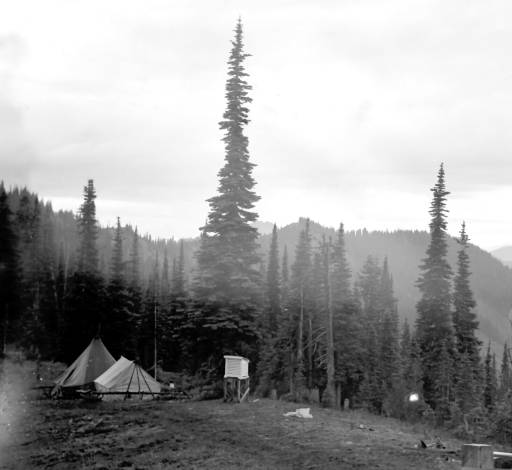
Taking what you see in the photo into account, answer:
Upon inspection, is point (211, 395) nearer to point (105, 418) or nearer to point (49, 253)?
point (105, 418)

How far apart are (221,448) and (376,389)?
125ft

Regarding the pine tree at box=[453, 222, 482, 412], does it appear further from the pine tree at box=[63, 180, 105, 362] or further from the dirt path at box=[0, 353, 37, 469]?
the pine tree at box=[63, 180, 105, 362]

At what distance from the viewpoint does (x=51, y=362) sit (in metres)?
63.6

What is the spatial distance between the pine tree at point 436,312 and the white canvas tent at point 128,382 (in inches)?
883

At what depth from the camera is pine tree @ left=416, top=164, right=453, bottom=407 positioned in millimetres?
46000

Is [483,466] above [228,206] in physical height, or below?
below

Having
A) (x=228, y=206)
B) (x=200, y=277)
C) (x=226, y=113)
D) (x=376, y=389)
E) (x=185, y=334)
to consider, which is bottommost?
(x=376, y=389)

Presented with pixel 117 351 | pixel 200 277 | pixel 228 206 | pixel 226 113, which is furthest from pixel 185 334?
pixel 117 351

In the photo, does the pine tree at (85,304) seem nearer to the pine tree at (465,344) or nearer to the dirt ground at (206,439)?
the dirt ground at (206,439)

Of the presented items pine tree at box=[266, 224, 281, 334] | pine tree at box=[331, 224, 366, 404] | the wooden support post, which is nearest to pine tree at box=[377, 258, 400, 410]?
pine tree at box=[331, 224, 366, 404]

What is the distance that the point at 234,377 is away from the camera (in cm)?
2809

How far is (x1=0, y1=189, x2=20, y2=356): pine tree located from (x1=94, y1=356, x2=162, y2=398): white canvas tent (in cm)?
2950

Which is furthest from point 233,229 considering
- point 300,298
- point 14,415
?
point 300,298

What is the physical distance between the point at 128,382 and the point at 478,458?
A: 80.1 feet
